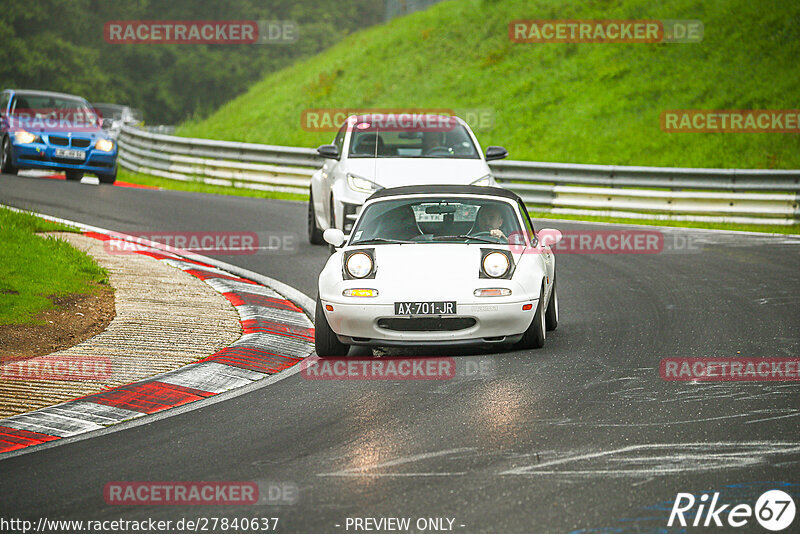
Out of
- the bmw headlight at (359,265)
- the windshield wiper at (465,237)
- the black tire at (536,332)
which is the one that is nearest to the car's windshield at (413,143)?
the windshield wiper at (465,237)

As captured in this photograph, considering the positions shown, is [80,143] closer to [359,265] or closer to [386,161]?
[386,161]

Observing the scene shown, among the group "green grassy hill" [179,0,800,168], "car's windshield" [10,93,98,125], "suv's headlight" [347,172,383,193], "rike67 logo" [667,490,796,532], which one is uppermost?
"green grassy hill" [179,0,800,168]

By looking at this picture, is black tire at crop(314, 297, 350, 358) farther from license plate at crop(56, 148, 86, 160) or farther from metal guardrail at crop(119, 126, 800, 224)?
license plate at crop(56, 148, 86, 160)

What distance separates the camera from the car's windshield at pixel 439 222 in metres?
8.88

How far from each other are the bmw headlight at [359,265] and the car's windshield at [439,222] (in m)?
0.43

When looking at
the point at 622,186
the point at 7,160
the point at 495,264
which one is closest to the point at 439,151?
the point at 495,264

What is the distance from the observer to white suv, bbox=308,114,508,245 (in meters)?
12.9

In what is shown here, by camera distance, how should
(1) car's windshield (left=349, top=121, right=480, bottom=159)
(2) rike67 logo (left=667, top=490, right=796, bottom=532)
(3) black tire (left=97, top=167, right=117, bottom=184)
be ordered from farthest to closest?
(3) black tire (left=97, top=167, right=117, bottom=184) → (1) car's windshield (left=349, top=121, right=480, bottom=159) → (2) rike67 logo (left=667, top=490, right=796, bottom=532)

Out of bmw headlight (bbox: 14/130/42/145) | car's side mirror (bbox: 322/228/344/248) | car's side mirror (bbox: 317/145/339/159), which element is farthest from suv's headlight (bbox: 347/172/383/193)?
bmw headlight (bbox: 14/130/42/145)

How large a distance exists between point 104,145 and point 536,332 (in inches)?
609

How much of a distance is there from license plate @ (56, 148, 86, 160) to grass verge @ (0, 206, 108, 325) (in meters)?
8.64

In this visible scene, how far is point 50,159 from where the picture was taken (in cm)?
2133

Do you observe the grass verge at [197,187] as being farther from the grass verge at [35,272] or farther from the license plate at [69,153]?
the grass verge at [35,272]

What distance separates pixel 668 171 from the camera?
64.0 ft
